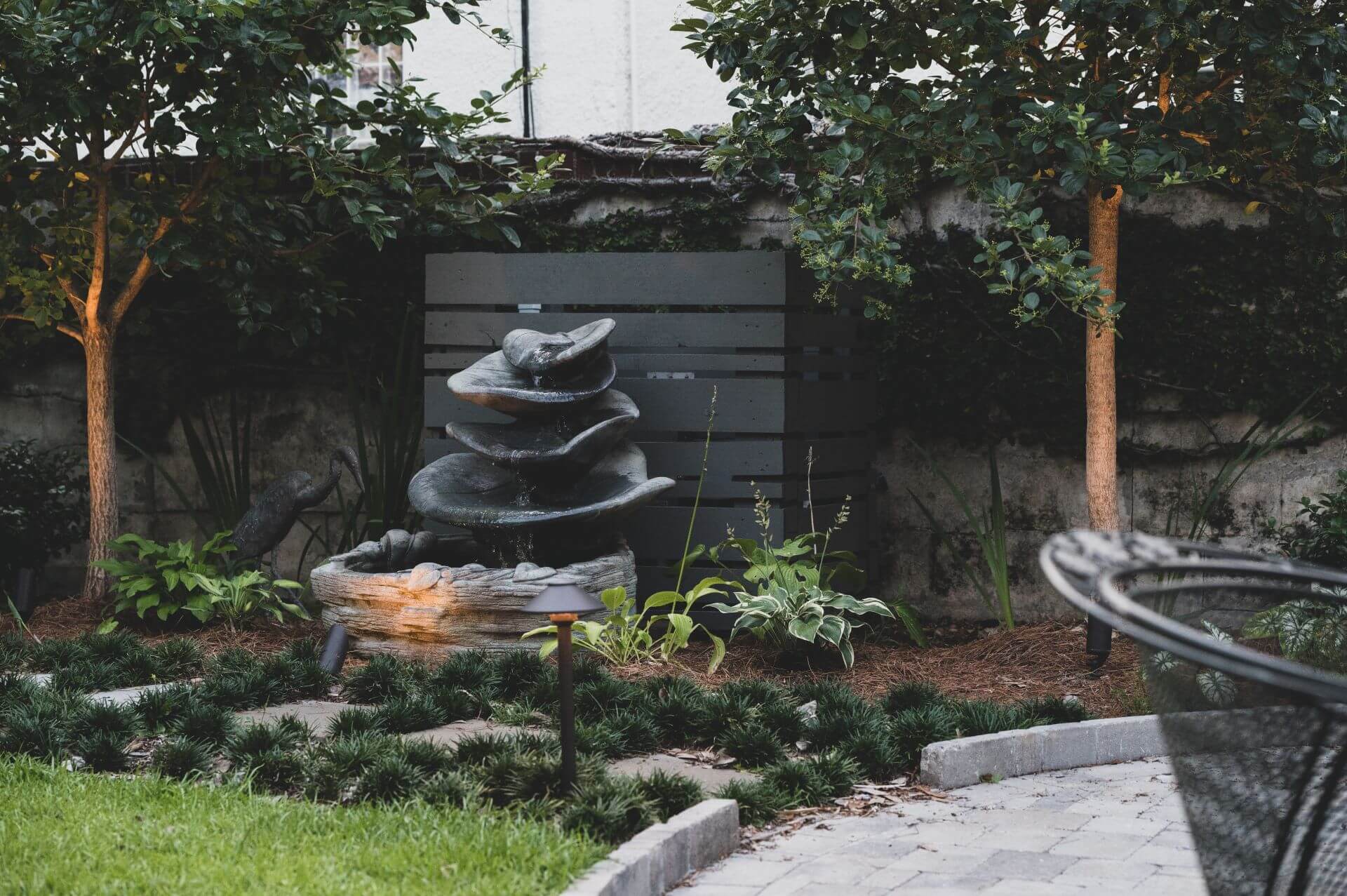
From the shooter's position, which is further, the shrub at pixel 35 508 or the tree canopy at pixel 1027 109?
the shrub at pixel 35 508

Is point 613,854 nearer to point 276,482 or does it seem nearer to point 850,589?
point 850,589

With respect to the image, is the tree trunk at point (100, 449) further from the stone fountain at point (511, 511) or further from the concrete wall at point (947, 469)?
the stone fountain at point (511, 511)

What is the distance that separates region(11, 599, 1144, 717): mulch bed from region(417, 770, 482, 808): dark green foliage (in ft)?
6.24

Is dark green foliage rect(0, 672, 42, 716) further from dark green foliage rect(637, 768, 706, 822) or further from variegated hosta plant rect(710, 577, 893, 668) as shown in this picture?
variegated hosta plant rect(710, 577, 893, 668)

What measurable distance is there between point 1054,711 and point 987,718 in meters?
0.38

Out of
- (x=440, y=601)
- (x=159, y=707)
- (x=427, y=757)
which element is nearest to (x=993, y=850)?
(x=427, y=757)

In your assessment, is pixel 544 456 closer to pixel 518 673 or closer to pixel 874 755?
pixel 518 673

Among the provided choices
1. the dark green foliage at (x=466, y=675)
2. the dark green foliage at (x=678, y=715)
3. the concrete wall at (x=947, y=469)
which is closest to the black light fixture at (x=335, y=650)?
the dark green foliage at (x=466, y=675)

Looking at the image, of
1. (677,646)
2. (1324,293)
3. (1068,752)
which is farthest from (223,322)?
(1324,293)

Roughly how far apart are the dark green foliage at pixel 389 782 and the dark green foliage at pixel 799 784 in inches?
42.9

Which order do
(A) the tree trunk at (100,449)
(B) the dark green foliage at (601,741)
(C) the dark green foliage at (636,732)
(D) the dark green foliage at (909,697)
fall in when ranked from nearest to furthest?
(B) the dark green foliage at (601,741) → (C) the dark green foliage at (636,732) → (D) the dark green foliage at (909,697) → (A) the tree trunk at (100,449)

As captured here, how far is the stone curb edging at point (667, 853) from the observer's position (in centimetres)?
317

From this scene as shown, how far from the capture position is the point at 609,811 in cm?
358

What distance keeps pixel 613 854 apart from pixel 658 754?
1.26m
